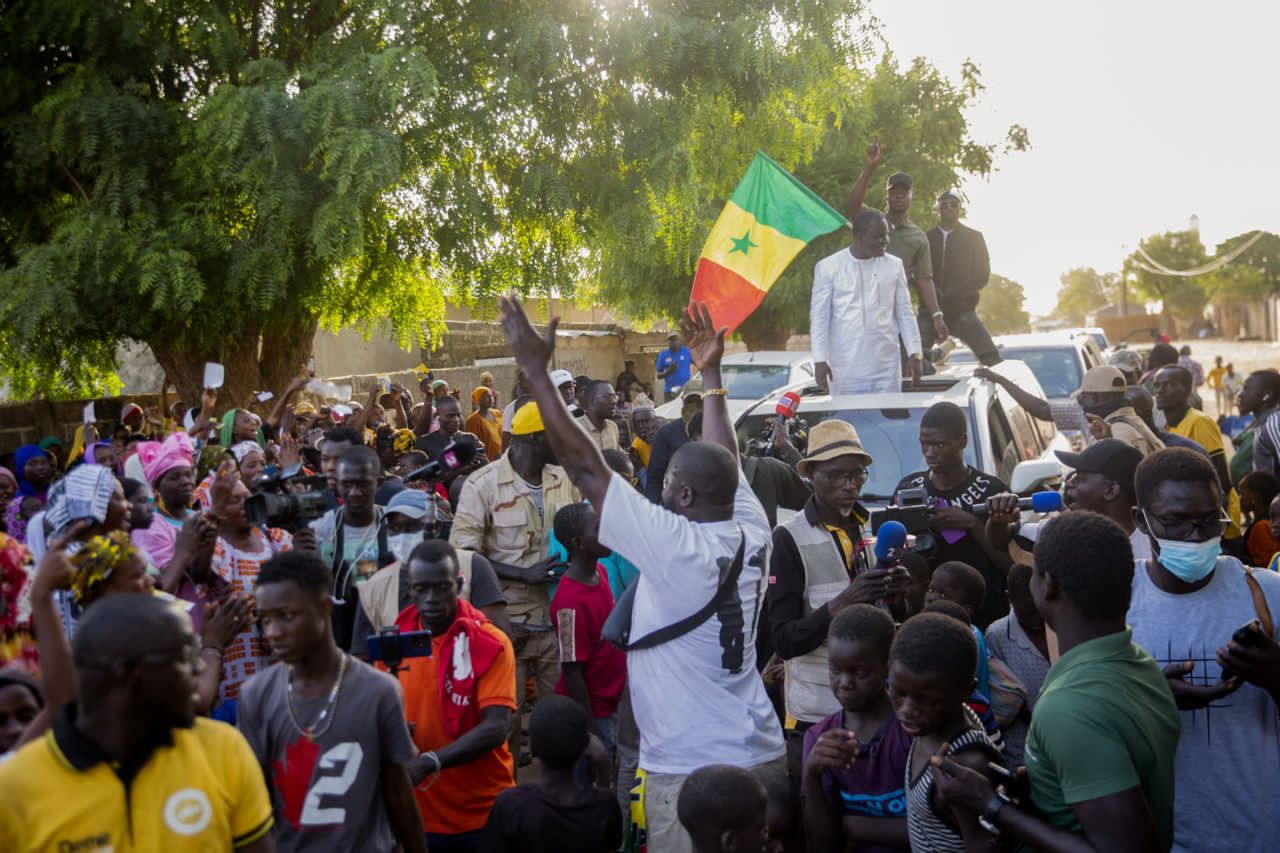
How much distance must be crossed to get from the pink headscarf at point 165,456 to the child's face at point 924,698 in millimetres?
3748

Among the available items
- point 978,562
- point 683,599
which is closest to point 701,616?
point 683,599

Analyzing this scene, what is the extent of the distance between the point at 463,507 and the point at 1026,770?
3.90 metres

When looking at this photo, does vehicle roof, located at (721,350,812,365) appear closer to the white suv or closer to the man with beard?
the white suv

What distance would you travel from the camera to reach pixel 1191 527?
3369mm

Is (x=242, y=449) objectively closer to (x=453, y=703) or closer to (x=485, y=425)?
(x=485, y=425)

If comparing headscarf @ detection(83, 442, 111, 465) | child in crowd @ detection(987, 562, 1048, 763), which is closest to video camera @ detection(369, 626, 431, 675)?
child in crowd @ detection(987, 562, 1048, 763)

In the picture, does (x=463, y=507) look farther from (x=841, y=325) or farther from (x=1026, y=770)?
(x=1026, y=770)

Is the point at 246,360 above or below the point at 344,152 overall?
below

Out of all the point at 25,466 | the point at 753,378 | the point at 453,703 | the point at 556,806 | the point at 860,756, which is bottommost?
the point at 556,806

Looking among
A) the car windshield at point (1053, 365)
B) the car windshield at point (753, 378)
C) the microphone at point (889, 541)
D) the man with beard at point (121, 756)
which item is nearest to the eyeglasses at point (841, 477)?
the microphone at point (889, 541)

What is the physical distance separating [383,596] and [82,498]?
114 cm

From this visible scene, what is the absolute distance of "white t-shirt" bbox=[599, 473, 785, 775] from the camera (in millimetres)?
3416

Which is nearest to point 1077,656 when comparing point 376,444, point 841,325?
point 841,325

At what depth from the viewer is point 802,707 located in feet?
14.8
